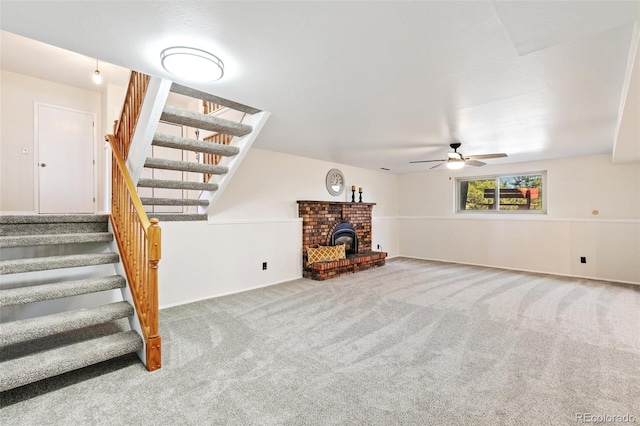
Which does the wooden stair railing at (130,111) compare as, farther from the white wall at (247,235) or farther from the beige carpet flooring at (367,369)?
the beige carpet flooring at (367,369)

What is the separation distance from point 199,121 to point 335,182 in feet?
12.1

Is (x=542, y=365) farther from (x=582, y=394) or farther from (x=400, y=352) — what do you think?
(x=400, y=352)

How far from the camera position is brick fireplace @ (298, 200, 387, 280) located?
213 inches

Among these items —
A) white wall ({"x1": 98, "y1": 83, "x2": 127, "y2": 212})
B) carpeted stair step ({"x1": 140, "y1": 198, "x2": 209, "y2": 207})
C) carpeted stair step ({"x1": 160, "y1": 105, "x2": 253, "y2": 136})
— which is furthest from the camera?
Answer: white wall ({"x1": 98, "y1": 83, "x2": 127, "y2": 212})

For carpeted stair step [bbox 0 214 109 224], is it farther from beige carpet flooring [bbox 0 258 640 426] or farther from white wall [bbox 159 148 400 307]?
beige carpet flooring [bbox 0 258 640 426]

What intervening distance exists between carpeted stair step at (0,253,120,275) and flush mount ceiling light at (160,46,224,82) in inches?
69.2

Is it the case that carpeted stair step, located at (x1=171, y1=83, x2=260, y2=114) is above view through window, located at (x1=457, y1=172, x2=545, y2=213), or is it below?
above

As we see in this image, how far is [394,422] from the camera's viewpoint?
68.9 inches

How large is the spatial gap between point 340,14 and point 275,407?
227 centimetres

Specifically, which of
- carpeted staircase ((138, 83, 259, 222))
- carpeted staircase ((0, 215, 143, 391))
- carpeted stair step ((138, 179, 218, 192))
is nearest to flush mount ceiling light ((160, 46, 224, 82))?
carpeted staircase ((138, 83, 259, 222))

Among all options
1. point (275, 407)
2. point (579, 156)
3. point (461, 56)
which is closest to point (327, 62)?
point (461, 56)

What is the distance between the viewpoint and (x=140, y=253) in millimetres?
2531

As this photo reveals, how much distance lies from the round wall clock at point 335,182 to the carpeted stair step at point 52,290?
409 centimetres

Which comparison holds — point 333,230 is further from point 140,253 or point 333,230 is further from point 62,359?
point 62,359
